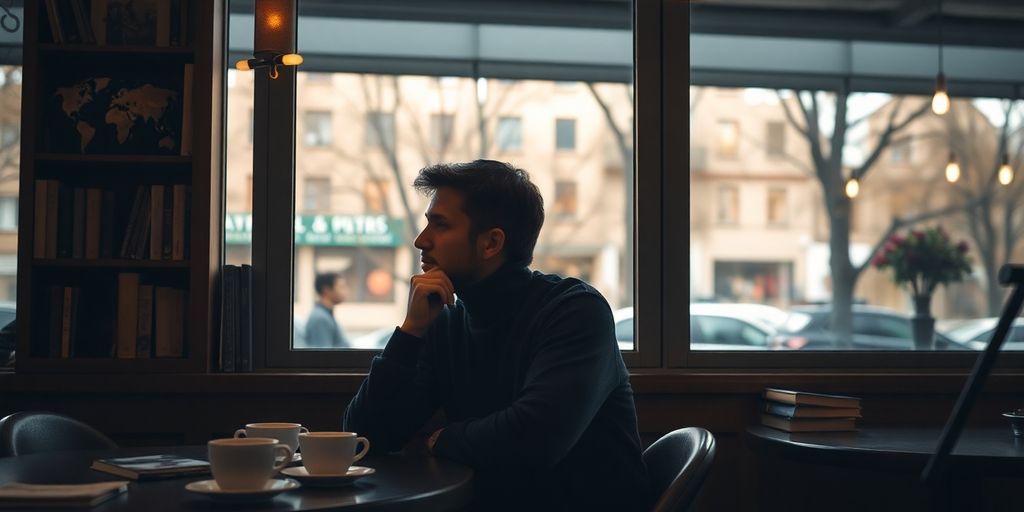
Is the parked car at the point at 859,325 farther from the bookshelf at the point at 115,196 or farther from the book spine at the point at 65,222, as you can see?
the book spine at the point at 65,222

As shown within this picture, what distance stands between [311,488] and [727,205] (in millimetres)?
7008

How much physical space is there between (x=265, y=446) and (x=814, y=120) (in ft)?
26.7

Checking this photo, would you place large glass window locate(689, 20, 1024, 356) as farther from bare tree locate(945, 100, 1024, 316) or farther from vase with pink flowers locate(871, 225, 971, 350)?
vase with pink flowers locate(871, 225, 971, 350)

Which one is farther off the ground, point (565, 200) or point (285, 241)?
point (565, 200)

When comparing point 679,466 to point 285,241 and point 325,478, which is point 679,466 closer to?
point 325,478

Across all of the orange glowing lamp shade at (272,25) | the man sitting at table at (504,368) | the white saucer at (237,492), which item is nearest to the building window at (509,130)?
the man sitting at table at (504,368)

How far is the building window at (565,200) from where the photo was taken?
7859mm

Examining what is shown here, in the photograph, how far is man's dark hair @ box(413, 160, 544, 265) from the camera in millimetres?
2244

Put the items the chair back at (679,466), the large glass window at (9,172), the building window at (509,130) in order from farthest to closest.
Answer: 1. the building window at (509,130)
2. the large glass window at (9,172)
3. the chair back at (679,466)

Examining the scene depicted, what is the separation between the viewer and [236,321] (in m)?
2.93

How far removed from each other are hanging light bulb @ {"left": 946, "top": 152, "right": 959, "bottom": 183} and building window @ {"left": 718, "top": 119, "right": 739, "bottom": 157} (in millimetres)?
1804

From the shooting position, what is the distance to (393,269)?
285 inches

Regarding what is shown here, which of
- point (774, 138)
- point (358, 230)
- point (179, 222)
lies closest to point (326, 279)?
point (358, 230)

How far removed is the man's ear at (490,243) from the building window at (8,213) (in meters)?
1.82
